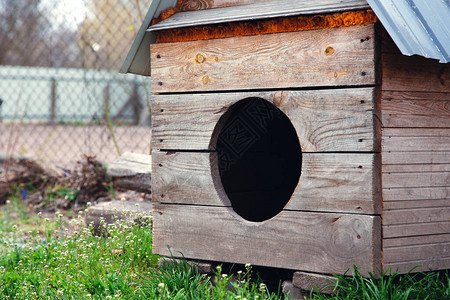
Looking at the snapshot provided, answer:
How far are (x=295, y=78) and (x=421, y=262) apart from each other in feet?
3.63

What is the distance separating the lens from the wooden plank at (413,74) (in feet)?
8.08

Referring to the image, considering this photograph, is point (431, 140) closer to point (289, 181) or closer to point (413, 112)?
point (413, 112)

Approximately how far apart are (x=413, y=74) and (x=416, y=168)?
0.46m

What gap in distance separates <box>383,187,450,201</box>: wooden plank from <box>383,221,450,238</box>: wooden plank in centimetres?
13

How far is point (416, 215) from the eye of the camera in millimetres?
2578

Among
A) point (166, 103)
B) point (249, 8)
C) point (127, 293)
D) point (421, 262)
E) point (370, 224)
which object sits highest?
point (249, 8)

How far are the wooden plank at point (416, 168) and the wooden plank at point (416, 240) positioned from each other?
0.33 m

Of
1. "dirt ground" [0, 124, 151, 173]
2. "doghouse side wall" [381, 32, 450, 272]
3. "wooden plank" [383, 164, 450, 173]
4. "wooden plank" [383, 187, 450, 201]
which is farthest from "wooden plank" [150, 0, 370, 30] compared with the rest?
"dirt ground" [0, 124, 151, 173]

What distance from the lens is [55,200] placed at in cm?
585

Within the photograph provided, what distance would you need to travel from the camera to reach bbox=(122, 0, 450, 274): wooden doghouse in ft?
8.04

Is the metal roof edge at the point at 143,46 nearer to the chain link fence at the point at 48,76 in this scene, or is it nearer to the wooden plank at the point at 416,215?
the wooden plank at the point at 416,215

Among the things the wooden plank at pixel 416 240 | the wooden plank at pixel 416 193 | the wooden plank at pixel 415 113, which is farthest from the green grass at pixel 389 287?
the wooden plank at pixel 415 113

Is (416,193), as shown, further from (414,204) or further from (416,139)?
(416,139)

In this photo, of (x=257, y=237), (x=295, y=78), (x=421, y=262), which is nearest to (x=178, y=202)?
(x=257, y=237)
